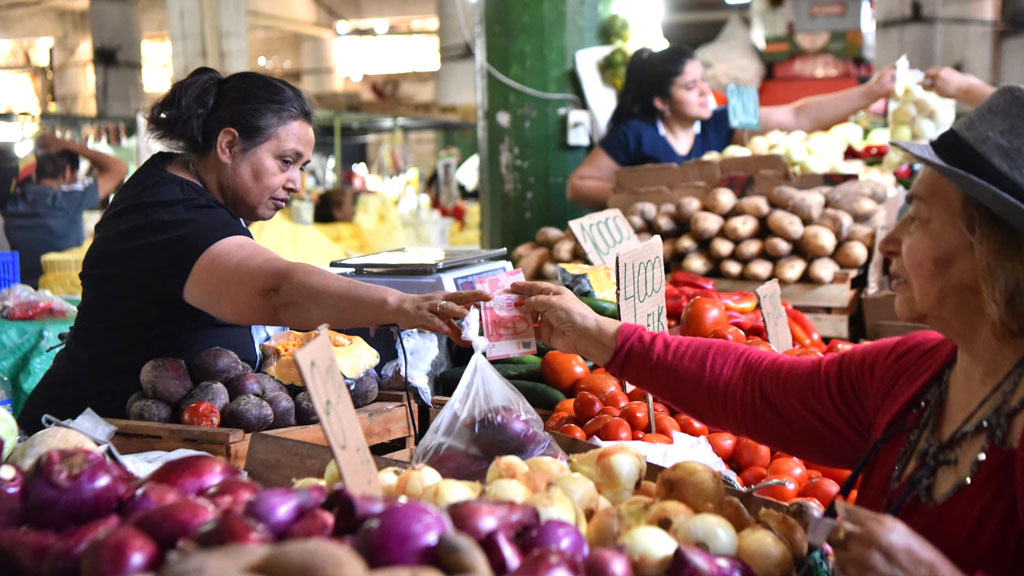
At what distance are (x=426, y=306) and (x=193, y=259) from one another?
2.22 feet

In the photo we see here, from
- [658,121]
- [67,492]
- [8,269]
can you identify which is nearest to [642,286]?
[67,492]

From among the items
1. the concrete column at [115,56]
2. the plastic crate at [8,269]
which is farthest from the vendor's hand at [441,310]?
the concrete column at [115,56]

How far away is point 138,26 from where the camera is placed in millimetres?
13242

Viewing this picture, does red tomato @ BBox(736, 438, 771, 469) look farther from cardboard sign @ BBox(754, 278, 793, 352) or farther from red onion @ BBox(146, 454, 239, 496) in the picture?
red onion @ BBox(146, 454, 239, 496)

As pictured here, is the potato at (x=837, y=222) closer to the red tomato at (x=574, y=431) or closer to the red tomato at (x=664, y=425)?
the red tomato at (x=664, y=425)

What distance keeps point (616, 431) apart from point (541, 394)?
0.58 metres

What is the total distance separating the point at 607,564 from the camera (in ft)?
3.91

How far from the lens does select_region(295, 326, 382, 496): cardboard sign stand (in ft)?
4.54

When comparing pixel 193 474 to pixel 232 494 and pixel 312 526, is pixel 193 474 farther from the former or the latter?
pixel 312 526

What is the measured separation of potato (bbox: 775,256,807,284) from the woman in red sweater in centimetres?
247

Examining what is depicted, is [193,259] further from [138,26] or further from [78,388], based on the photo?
[138,26]

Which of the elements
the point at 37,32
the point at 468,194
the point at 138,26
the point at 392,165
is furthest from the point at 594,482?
the point at 37,32

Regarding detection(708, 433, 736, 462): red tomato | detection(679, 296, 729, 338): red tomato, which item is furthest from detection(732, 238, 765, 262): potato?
detection(708, 433, 736, 462): red tomato

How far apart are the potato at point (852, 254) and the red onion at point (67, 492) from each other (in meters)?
3.82
